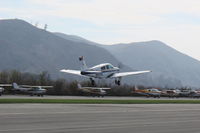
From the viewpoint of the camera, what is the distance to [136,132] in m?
21.5

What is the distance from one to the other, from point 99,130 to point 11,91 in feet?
215

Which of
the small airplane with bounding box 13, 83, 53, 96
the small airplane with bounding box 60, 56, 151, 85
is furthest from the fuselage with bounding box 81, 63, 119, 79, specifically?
the small airplane with bounding box 13, 83, 53, 96

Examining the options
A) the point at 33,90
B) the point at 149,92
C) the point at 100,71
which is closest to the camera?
the point at 100,71

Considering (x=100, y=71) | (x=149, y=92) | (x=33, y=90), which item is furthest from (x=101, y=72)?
(x=149, y=92)

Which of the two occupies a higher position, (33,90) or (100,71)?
(100,71)

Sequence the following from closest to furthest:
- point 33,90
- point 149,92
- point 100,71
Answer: point 100,71
point 33,90
point 149,92

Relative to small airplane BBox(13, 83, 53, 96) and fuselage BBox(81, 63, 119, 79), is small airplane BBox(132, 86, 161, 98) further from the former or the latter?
fuselage BBox(81, 63, 119, 79)

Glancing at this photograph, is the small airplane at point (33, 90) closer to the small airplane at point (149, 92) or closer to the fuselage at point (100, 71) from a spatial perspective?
the fuselage at point (100, 71)

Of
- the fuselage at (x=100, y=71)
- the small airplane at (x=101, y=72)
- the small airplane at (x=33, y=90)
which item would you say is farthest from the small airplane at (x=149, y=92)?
the fuselage at (x=100, y=71)

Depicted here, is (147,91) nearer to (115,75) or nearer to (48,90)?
(48,90)

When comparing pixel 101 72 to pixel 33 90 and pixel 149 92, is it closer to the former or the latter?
pixel 33 90

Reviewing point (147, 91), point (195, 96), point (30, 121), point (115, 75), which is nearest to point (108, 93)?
point (147, 91)

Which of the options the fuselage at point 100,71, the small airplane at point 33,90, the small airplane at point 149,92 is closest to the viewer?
the fuselage at point 100,71

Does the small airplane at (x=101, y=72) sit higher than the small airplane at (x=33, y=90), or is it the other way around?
the small airplane at (x=101, y=72)
